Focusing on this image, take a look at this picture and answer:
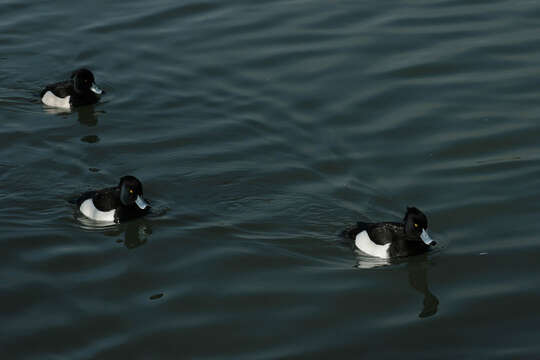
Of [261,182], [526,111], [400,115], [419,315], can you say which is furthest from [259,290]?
[526,111]

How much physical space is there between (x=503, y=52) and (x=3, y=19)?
10377 millimetres

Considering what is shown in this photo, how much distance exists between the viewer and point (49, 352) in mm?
10070

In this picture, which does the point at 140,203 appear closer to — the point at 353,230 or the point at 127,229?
the point at 127,229

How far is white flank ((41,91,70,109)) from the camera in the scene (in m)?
16.3

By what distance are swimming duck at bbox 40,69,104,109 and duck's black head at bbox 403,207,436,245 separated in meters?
7.05

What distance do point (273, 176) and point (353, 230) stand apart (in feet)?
6.76

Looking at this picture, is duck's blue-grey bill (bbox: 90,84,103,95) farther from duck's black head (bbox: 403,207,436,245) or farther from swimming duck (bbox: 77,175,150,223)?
duck's black head (bbox: 403,207,436,245)

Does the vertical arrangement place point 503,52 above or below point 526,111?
above

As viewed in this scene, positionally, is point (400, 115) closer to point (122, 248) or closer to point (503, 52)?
point (503, 52)

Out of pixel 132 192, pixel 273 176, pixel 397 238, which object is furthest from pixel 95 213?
pixel 397 238

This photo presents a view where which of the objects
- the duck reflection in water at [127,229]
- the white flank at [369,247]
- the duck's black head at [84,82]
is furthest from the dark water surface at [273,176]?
Answer: the duck's black head at [84,82]

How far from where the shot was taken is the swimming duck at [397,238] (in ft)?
37.4

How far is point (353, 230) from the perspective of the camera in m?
12.0

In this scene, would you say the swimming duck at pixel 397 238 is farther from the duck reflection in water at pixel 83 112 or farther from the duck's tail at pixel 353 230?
the duck reflection in water at pixel 83 112
